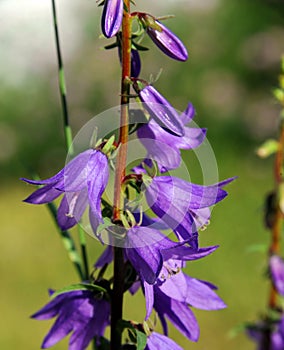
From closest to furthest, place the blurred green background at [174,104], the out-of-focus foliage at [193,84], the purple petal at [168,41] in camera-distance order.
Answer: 1. the purple petal at [168,41]
2. the blurred green background at [174,104]
3. the out-of-focus foliage at [193,84]

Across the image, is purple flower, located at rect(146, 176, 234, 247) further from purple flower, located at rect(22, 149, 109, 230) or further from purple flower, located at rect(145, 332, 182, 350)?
purple flower, located at rect(145, 332, 182, 350)

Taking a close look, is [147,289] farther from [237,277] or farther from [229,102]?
[229,102]

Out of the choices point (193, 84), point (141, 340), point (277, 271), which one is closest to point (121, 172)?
point (141, 340)

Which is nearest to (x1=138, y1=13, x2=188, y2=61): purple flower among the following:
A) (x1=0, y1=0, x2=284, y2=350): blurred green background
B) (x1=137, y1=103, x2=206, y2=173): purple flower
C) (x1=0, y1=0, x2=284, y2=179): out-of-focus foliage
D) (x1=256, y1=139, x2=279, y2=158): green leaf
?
(x1=137, y1=103, x2=206, y2=173): purple flower

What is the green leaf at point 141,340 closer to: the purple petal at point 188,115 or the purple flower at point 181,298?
the purple flower at point 181,298

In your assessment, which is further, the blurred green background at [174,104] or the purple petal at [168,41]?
the blurred green background at [174,104]

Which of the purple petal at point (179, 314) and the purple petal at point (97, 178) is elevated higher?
the purple petal at point (97, 178)

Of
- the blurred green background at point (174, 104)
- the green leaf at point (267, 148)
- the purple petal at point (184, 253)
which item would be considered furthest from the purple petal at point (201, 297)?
the blurred green background at point (174, 104)

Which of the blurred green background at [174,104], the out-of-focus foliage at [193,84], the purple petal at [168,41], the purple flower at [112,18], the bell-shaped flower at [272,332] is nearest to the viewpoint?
the purple flower at [112,18]
